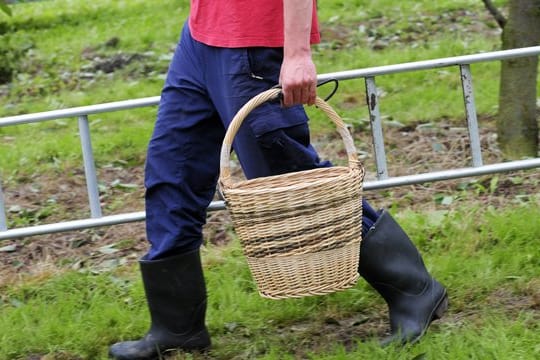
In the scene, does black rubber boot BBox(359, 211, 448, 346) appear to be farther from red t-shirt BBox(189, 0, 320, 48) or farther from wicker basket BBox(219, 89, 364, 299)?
red t-shirt BBox(189, 0, 320, 48)

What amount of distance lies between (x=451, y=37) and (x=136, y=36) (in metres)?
3.11

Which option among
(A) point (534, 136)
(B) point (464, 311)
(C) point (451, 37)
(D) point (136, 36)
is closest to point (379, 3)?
(C) point (451, 37)

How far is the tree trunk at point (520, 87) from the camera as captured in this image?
531 cm

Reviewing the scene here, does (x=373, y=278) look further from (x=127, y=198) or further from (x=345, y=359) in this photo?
(x=127, y=198)

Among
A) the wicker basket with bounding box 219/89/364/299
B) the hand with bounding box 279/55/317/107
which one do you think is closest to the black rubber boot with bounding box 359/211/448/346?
the wicker basket with bounding box 219/89/364/299

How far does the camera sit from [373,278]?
3.41 m

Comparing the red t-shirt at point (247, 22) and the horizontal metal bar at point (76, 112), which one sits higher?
the red t-shirt at point (247, 22)

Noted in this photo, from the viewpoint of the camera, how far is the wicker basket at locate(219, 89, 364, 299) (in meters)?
2.96

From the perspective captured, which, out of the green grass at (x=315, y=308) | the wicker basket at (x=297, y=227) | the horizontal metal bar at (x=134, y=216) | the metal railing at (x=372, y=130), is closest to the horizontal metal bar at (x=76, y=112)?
the metal railing at (x=372, y=130)

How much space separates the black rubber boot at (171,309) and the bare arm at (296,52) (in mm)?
799

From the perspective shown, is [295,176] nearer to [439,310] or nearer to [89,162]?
[439,310]

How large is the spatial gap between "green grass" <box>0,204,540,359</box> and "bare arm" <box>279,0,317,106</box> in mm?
919

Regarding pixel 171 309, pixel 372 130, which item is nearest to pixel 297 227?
pixel 171 309

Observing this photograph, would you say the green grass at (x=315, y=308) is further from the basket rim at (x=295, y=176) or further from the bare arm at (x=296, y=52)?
the bare arm at (x=296, y=52)
